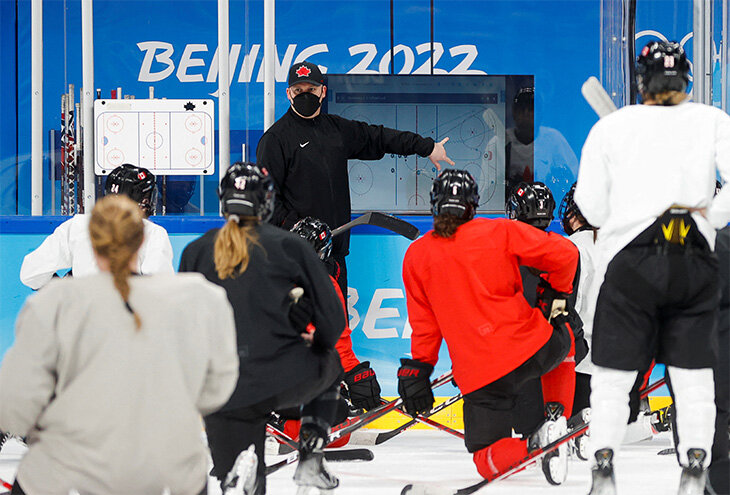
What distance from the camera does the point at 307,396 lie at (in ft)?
9.34

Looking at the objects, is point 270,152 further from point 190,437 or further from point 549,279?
point 190,437

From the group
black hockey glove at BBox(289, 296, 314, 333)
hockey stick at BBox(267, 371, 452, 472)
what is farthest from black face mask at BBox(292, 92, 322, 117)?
black hockey glove at BBox(289, 296, 314, 333)

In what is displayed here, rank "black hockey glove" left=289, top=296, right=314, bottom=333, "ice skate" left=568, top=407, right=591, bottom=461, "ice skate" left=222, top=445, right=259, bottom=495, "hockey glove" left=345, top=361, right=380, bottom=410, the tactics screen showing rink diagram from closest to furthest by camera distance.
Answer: "ice skate" left=222, top=445, right=259, bottom=495 < "black hockey glove" left=289, top=296, right=314, bottom=333 < "ice skate" left=568, top=407, right=591, bottom=461 < "hockey glove" left=345, top=361, right=380, bottom=410 < the tactics screen showing rink diagram

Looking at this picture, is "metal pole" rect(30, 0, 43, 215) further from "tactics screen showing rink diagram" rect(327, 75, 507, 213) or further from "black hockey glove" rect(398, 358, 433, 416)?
"black hockey glove" rect(398, 358, 433, 416)

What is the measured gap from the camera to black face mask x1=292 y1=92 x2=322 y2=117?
14.4ft

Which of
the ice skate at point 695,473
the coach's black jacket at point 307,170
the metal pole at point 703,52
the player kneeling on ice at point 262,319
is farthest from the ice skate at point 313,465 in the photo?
the metal pole at point 703,52

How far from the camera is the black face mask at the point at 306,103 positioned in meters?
4.38

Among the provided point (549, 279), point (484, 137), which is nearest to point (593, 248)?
point (549, 279)

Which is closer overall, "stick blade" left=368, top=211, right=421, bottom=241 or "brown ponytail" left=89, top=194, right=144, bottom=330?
"brown ponytail" left=89, top=194, right=144, bottom=330

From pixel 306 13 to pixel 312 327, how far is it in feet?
14.2

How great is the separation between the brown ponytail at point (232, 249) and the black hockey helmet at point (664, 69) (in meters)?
1.12

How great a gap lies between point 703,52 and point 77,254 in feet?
9.76

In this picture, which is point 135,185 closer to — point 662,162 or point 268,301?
point 268,301

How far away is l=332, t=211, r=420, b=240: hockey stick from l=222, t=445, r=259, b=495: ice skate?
1.51 meters
